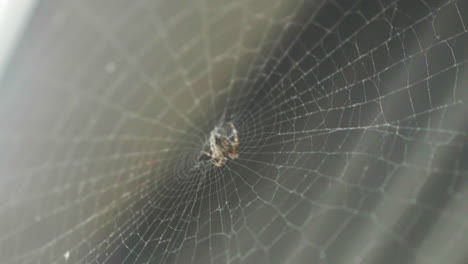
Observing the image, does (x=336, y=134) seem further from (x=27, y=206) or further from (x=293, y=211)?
(x=27, y=206)

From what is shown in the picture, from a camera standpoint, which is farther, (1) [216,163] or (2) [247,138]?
(2) [247,138]

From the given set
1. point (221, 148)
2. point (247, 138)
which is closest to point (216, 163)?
point (221, 148)

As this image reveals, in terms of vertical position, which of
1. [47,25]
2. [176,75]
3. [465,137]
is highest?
[47,25]

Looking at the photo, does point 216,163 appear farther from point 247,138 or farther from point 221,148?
point 247,138

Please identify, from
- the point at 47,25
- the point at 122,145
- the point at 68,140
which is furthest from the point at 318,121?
the point at 47,25

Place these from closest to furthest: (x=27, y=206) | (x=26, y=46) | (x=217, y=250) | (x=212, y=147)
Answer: (x=26, y=46)
(x=27, y=206)
(x=217, y=250)
(x=212, y=147)
